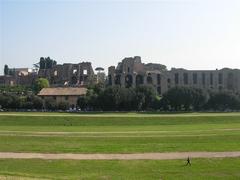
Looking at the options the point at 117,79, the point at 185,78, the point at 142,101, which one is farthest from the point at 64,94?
the point at 185,78

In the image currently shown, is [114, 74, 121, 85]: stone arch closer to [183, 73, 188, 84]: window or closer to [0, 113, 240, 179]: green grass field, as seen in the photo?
[183, 73, 188, 84]: window

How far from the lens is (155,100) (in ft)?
328

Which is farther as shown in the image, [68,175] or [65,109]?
[65,109]

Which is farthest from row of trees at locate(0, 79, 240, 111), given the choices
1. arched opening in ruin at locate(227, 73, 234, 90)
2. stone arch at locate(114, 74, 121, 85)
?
stone arch at locate(114, 74, 121, 85)

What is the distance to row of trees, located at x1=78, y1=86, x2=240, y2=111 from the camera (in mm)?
95875

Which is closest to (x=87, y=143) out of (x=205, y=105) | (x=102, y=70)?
(x=205, y=105)

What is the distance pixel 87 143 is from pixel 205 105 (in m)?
72.1

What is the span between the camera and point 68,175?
21156 millimetres

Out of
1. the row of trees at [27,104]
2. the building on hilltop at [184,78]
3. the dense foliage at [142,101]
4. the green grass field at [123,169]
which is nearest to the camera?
the green grass field at [123,169]

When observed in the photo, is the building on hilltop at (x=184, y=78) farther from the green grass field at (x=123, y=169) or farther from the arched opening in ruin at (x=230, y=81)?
the green grass field at (x=123, y=169)

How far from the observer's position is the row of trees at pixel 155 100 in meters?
95.9

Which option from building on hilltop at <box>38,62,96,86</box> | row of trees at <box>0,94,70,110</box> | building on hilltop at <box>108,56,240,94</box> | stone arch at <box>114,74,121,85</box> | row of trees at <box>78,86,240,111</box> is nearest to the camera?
row of trees at <box>78,86,240,111</box>

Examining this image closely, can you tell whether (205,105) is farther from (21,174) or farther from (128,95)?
(21,174)

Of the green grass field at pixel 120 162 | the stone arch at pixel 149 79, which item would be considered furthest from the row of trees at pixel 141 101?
the green grass field at pixel 120 162
